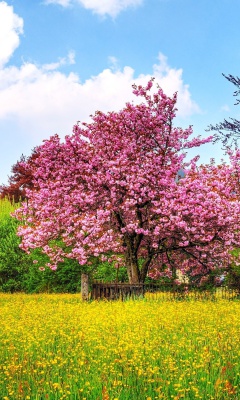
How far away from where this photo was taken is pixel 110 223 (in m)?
20.7

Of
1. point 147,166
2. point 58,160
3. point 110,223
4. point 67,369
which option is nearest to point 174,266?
point 110,223

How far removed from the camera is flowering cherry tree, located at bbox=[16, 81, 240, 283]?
19469 mm

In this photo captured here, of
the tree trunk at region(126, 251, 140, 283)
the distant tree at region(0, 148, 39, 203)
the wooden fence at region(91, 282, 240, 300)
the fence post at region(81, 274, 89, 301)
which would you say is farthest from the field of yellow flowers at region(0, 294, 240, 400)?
the distant tree at region(0, 148, 39, 203)

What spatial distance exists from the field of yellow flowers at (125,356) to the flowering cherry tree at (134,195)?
17.2 ft

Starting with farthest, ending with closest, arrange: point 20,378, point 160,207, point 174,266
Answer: point 174,266 → point 160,207 → point 20,378

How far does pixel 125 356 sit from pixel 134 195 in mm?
11990

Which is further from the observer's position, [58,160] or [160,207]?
[58,160]

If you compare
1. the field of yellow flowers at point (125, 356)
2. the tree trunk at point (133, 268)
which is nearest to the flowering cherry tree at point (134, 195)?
the tree trunk at point (133, 268)

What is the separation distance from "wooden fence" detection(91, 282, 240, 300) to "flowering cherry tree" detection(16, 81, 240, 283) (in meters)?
1.03

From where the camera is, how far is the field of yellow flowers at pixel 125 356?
625 centimetres

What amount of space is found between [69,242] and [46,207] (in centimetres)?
172

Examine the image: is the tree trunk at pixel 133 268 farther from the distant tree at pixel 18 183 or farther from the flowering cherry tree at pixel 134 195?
the distant tree at pixel 18 183

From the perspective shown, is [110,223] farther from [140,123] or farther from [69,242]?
[140,123]

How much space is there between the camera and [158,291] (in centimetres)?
2086
